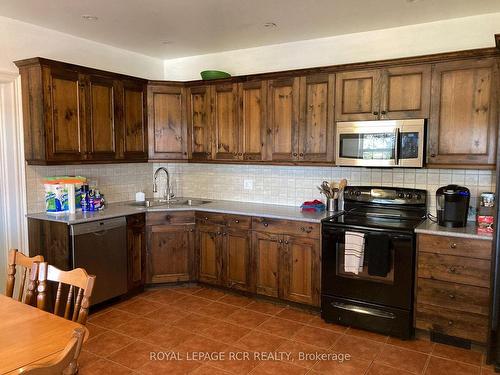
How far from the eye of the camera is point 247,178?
185 inches

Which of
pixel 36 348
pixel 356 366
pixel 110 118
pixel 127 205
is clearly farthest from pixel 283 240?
pixel 36 348

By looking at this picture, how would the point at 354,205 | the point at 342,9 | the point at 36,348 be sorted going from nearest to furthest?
the point at 36,348 < the point at 342,9 < the point at 354,205

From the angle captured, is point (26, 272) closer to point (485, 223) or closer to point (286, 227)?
point (286, 227)

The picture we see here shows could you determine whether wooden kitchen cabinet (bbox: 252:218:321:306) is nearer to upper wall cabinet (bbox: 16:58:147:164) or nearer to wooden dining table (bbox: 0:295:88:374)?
upper wall cabinet (bbox: 16:58:147:164)

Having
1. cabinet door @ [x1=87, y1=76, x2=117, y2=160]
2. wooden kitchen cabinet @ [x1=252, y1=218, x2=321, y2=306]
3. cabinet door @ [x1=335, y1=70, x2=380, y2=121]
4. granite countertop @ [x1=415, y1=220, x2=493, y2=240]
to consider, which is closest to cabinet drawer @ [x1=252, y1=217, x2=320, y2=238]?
wooden kitchen cabinet @ [x1=252, y1=218, x2=321, y2=306]

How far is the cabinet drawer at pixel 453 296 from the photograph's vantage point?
116 inches

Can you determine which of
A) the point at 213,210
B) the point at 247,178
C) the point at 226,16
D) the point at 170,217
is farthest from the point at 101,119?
the point at 247,178

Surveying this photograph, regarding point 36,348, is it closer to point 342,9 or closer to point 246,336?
point 246,336

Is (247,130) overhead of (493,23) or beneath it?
beneath

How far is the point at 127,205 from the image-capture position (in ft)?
14.7

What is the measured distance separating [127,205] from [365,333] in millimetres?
2795

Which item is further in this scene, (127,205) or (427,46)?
(127,205)

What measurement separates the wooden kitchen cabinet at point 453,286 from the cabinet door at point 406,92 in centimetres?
107

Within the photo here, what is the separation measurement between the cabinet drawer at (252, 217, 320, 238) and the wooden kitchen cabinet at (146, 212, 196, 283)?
832 millimetres
